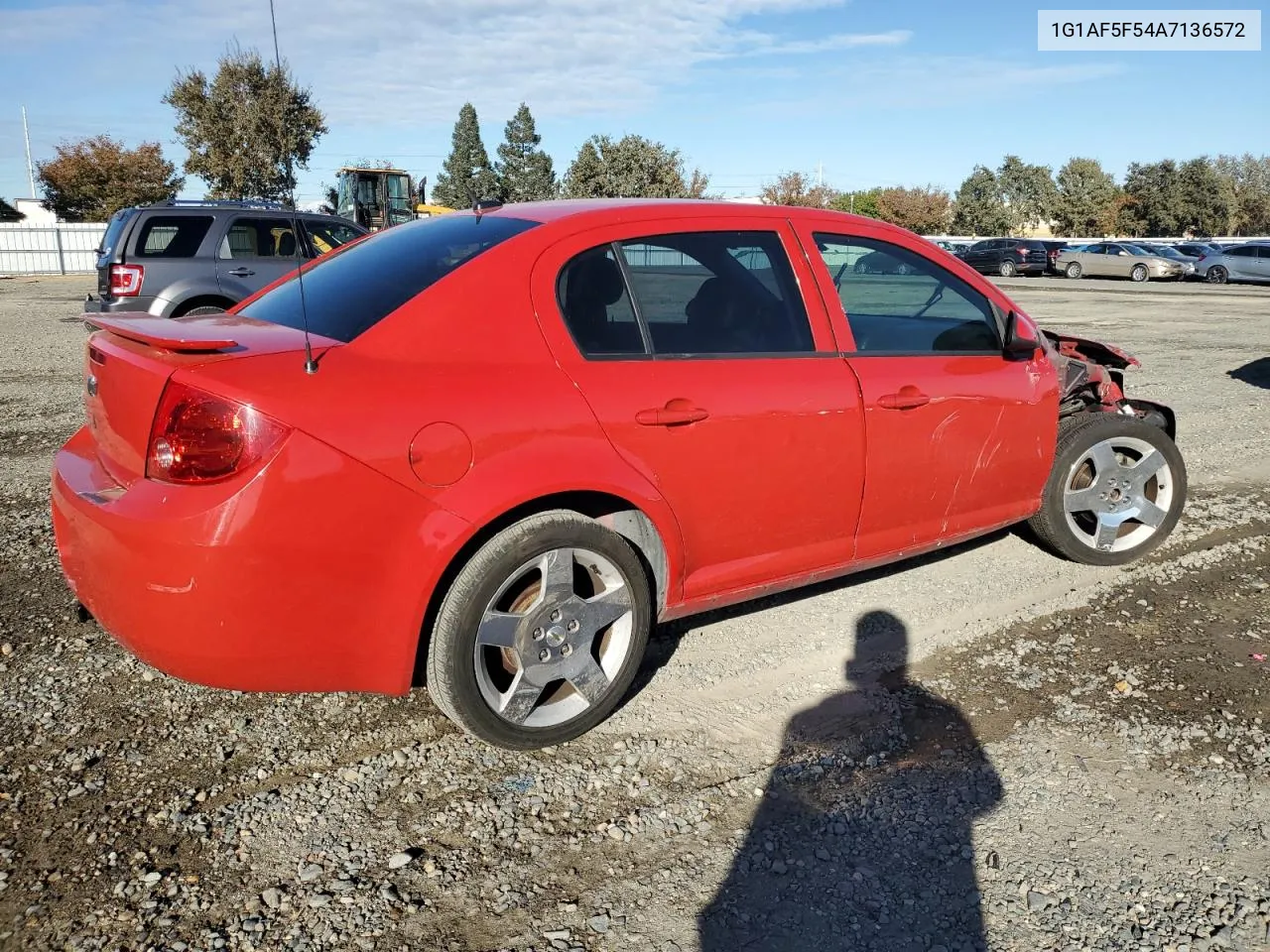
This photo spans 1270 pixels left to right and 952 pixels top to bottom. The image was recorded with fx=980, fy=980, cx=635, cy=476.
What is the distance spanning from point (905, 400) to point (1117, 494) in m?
1.74

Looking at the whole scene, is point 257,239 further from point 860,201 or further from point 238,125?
point 860,201

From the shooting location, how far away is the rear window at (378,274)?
309cm

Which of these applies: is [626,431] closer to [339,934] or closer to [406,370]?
[406,370]

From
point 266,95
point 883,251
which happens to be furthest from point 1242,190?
point 883,251

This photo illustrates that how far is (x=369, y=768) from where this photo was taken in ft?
9.89

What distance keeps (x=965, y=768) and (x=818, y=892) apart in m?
0.82

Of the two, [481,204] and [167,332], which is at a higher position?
[481,204]

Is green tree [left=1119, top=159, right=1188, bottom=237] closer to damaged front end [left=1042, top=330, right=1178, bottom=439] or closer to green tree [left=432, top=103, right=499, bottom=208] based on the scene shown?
green tree [left=432, top=103, right=499, bottom=208]

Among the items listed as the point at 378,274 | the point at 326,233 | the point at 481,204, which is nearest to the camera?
the point at 378,274

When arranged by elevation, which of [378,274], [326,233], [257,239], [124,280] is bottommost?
[378,274]

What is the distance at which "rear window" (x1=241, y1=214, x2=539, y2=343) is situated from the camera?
309 cm

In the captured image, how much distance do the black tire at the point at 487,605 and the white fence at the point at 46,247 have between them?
3772 centimetres

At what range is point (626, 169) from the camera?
2183 inches

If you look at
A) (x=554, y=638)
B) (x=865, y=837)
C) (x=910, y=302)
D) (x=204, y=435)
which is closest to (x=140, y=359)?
(x=204, y=435)
